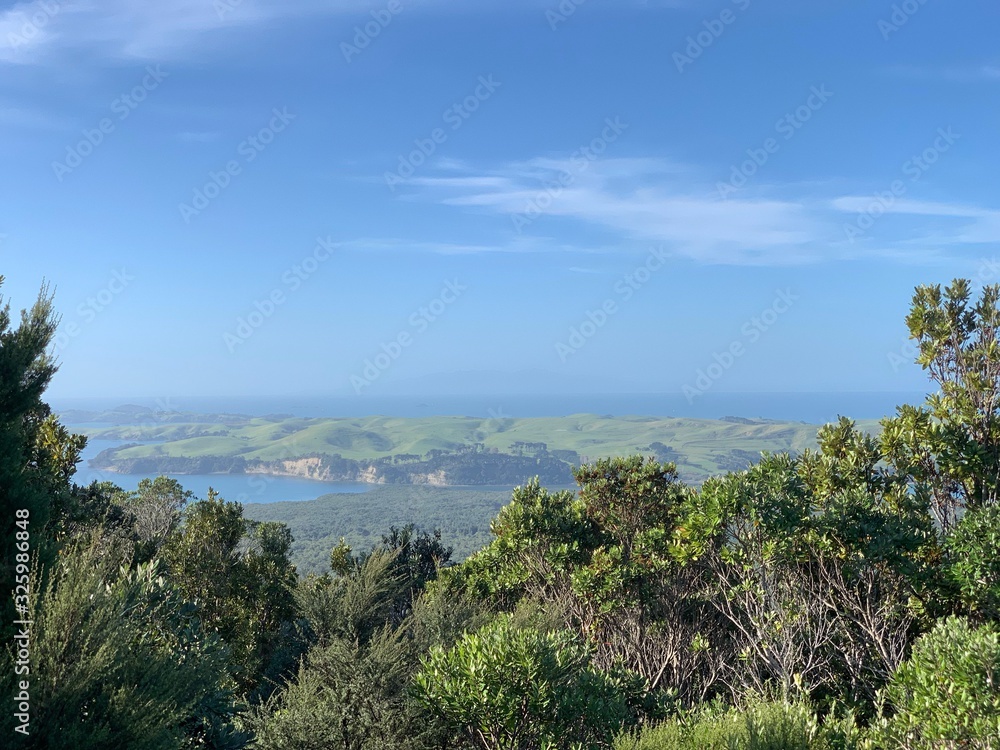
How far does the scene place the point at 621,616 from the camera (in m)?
13.8

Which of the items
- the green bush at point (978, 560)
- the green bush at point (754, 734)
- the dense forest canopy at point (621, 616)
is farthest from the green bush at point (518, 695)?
the green bush at point (978, 560)

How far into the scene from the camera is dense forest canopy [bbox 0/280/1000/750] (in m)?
6.80

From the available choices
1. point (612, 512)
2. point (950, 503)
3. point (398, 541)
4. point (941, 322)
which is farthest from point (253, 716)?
point (398, 541)

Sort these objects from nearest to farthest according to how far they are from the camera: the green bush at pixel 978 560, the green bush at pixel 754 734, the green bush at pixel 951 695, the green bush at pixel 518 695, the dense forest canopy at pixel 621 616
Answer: the green bush at pixel 951 695 < the dense forest canopy at pixel 621 616 < the green bush at pixel 754 734 < the green bush at pixel 518 695 < the green bush at pixel 978 560

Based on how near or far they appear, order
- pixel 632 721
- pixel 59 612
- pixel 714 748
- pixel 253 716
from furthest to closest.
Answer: pixel 632 721 → pixel 253 716 → pixel 714 748 → pixel 59 612

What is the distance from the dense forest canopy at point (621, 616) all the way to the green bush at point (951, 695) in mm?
30

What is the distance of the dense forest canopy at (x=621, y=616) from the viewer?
22.3 ft

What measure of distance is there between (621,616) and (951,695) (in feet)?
24.4

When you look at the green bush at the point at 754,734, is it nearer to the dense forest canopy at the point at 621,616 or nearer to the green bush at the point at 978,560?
the dense forest canopy at the point at 621,616

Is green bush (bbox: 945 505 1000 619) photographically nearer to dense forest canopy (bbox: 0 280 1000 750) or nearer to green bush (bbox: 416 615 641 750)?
dense forest canopy (bbox: 0 280 1000 750)

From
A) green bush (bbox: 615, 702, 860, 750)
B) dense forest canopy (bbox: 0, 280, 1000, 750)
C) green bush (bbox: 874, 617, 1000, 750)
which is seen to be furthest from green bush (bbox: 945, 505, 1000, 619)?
green bush (bbox: 615, 702, 860, 750)

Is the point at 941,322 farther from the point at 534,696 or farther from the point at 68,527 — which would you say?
the point at 68,527

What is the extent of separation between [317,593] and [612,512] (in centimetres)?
709

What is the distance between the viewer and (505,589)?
17.1 metres
